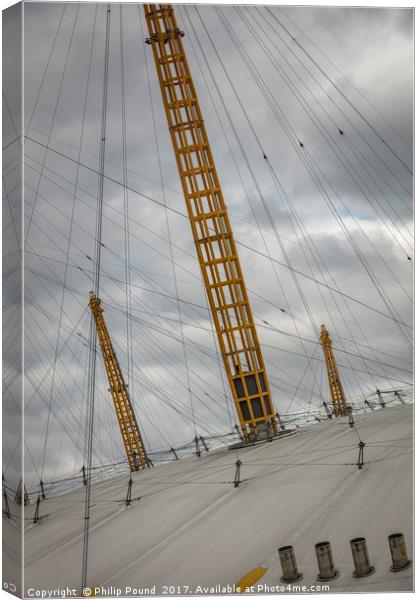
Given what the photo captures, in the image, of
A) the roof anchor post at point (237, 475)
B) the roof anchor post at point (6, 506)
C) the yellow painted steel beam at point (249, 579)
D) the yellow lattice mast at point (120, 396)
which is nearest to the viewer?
the yellow painted steel beam at point (249, 579)

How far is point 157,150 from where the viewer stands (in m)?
26.9

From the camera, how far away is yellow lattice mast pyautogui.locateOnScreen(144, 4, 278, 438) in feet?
→ 98.0

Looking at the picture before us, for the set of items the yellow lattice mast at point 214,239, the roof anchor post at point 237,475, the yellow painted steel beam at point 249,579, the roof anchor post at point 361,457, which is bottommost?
the yellow painted steel beam at point 249,579

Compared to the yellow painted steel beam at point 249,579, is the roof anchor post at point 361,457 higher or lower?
higher

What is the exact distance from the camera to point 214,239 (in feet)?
99.0

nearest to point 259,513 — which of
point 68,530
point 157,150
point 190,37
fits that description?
point 68,530

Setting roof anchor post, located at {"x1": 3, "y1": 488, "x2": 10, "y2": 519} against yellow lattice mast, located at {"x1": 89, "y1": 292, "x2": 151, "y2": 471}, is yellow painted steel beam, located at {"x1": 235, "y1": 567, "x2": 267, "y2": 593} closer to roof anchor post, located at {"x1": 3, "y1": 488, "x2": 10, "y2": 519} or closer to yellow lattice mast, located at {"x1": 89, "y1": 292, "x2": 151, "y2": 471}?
roof anchor post, located at {"x1": 3, "y1": 488, "x2": 10, "y2": 519}

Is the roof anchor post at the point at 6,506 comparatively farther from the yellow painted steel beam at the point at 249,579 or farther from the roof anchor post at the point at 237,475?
the roof anchor post at the point at 237,475

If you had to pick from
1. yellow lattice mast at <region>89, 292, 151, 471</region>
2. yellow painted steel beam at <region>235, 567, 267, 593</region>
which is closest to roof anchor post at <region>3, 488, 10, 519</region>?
yellow painted steel beam at <region>235, 567, 267, 593</region>

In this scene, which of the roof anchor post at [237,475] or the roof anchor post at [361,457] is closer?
the roof anchor post at [361,457]

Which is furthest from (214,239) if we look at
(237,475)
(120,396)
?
(120,396)

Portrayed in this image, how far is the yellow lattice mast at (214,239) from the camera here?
2986 centimetres

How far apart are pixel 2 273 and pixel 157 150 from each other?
11365 millimetres

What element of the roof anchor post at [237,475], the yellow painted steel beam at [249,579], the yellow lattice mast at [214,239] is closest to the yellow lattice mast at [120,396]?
the yellow lattice mast at [214,239]
